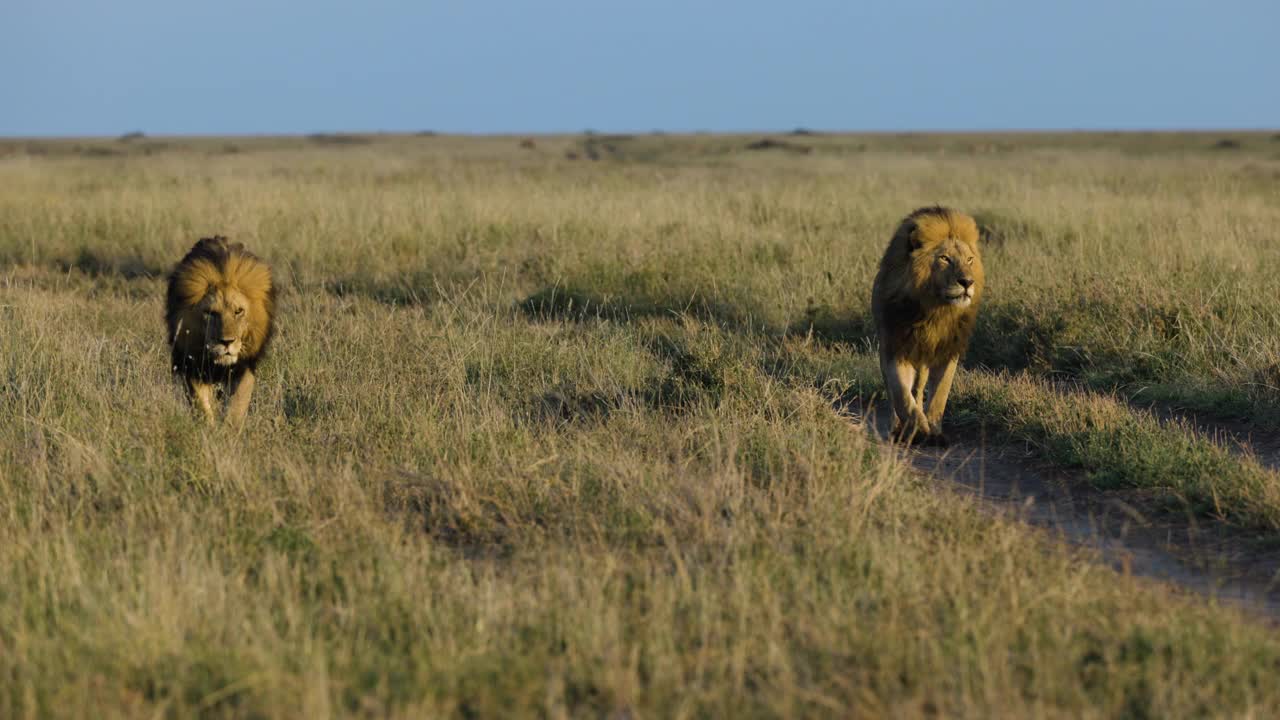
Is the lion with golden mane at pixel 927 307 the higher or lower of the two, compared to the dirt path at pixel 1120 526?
higher

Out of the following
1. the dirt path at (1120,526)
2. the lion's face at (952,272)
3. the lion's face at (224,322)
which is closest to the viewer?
the dirt path at (1120,526)

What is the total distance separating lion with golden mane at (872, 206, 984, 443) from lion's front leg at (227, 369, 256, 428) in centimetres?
342

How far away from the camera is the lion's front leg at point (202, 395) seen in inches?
252

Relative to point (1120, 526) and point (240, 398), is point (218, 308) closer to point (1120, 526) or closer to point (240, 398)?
point (240, 398)

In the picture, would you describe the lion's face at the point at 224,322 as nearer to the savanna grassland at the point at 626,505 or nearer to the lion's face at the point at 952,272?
the savanna grassland at the point at 626,505

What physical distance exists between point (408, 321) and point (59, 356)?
2754 mm

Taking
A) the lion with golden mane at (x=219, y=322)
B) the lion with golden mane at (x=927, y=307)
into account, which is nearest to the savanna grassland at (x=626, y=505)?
the lion with golden mane at (x=219, y=322)

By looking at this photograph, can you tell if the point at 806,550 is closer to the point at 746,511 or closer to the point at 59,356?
the point at 746,511

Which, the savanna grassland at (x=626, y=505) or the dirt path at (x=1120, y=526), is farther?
the dirt path at (x=1120, y=526)

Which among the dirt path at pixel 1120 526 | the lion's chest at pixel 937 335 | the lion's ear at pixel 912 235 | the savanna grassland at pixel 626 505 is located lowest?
the dirt path at pixel 1120 526

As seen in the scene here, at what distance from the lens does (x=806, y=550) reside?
172 inches

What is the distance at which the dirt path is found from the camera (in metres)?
4.40

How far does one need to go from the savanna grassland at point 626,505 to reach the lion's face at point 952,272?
775 millimetres

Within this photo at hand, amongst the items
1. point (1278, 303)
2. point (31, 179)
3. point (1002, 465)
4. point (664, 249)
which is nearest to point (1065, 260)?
point (1278, 303)
